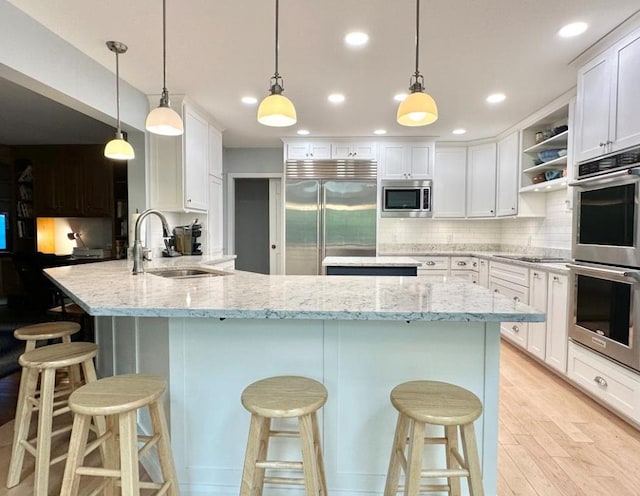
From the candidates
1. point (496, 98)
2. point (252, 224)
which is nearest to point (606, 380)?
point (496, 98)

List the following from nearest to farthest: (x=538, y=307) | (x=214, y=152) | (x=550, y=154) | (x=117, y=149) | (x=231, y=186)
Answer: (x=117, y=149), (x=538, y=307), (x=550, y=154), (x=214, y=152), (x=231, y=186)

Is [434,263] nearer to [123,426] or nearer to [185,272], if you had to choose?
[185,272]

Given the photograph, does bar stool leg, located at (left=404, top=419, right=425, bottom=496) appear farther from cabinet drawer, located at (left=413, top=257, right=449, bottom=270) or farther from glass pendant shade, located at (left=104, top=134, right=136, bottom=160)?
cabinet drawer, located at (left=413, top=257, right=449, bottom=270)

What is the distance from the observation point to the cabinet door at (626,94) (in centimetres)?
225

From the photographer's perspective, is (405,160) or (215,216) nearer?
(215,216)

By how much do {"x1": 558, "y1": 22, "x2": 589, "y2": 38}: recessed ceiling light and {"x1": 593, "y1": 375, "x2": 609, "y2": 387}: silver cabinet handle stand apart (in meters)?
2.31

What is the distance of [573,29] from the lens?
235 centimetres

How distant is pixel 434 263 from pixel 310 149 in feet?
7.56

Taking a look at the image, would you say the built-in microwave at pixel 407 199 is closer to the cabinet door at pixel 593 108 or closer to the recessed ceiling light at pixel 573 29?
the cabinet door at pixel 593 108

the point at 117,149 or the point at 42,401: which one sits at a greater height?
the point at 117,149

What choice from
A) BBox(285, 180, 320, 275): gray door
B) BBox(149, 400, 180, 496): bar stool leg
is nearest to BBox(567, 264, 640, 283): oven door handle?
BBox(149, 400, 180, 496): bar stool leg

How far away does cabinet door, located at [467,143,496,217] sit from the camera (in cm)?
493

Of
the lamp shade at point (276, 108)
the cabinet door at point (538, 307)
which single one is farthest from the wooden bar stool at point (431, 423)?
the cabinet door at point (538, 307)

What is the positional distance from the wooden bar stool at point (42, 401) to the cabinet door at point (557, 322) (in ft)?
10.9
